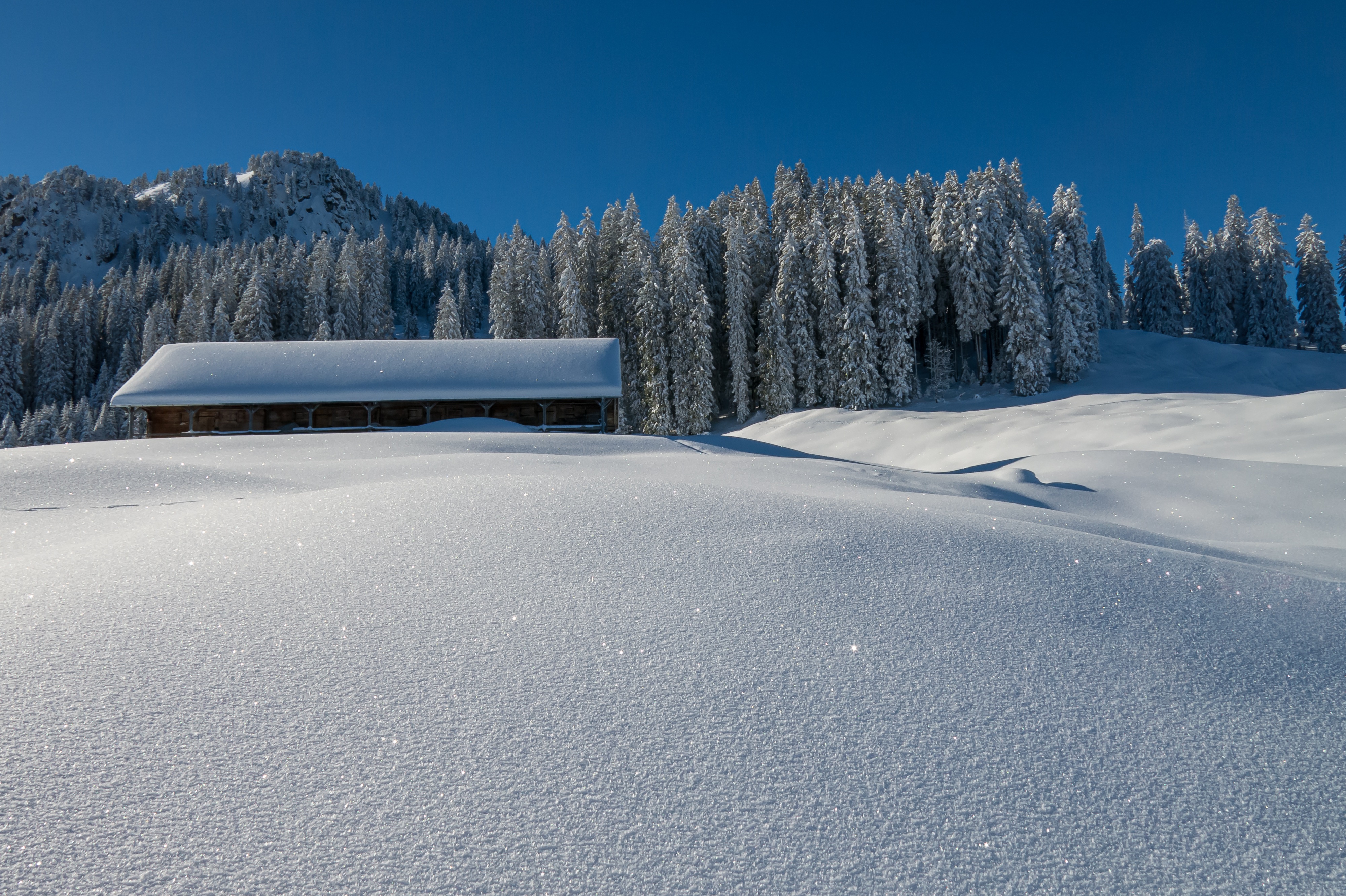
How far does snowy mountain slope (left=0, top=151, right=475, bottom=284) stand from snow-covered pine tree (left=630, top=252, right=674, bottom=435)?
91.4 metres

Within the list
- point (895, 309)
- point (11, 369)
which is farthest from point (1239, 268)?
point (11, 369)

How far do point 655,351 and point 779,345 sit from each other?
7.74 m

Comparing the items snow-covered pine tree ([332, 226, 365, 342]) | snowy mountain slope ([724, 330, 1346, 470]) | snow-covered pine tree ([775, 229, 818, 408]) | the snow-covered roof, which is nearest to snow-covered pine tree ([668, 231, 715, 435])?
snowy mountain slope ([724, 330, 1346, 470])

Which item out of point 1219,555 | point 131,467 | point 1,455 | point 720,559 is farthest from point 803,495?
point 1,455

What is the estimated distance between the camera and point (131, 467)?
9.73m

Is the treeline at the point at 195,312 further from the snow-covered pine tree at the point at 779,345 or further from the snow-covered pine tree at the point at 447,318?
the snow-covered pine tree at the point at 779,345

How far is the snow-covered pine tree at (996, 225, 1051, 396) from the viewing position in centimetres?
3566

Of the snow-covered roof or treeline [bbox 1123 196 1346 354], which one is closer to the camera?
the snow-covered roof

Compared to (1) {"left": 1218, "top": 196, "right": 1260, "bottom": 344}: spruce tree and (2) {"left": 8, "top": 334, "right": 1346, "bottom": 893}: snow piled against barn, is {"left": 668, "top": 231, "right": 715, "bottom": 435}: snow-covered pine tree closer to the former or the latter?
(2) {"left": 8, "top": 334, "right": 1346, "bottom": 893}: snow piled against barn

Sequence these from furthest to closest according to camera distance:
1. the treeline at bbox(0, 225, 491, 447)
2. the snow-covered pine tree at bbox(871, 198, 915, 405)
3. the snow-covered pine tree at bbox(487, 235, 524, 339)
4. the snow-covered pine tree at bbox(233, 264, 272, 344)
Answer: the treeline at bbox(0, 225, 491, 447), the snow-covered pine tree at bbox(233, 264, 272, 344), the snow-covered pine tree at bbox(487, 235, 524, 339), the snow-covered pine tree at bbox(871, 198, 915, 405)

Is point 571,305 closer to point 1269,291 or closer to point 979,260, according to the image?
point 979,260

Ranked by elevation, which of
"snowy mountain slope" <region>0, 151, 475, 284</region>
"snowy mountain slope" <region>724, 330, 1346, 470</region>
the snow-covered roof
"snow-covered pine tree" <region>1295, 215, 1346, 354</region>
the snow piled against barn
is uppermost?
"snowy mountain slope" <region>0, 151, 475, 284</region>

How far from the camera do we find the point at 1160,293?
58.5 metres

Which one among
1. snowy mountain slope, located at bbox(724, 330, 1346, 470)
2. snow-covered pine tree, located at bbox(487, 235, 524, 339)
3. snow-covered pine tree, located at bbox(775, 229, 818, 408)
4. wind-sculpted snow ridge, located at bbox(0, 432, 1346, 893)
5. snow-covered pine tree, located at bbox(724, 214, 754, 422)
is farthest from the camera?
snow-covered pine tree, located at bbox(487, 235, 524, 339)
